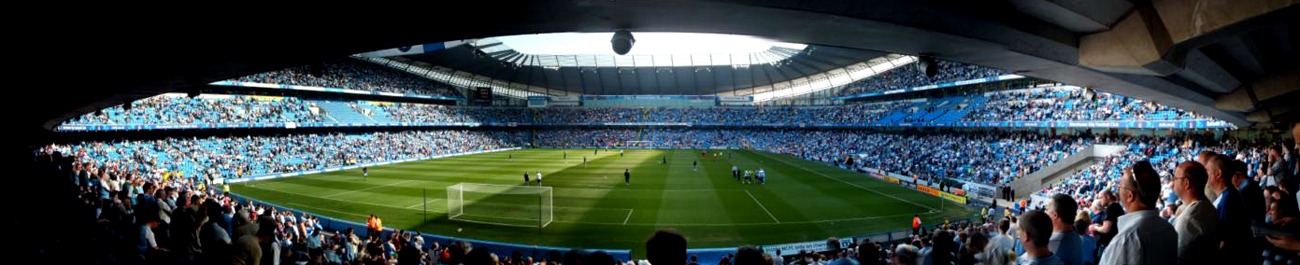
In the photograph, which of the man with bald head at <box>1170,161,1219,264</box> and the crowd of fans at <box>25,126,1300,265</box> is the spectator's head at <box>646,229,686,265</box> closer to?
the crowd of fans at <box>25,126,1300,265</box>

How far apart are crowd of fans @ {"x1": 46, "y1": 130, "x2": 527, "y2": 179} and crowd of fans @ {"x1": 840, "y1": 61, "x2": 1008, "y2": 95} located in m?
50.5

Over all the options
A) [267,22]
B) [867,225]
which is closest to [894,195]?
[867,225]

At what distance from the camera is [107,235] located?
299 inches

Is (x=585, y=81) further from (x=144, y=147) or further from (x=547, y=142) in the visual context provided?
(x=144, y=147)

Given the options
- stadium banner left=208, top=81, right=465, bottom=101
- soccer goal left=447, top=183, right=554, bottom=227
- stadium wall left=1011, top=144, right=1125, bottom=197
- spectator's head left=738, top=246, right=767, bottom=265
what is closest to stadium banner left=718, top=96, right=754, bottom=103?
stadium banner left=208, top=81, right=465, bottom=101

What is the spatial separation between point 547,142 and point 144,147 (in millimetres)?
45740

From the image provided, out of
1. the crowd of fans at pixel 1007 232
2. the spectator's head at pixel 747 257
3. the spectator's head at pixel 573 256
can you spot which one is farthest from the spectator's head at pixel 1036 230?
the spectator's head at pixel 573 256

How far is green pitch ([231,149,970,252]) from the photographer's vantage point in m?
18.7

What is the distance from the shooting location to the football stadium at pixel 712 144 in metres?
4.33

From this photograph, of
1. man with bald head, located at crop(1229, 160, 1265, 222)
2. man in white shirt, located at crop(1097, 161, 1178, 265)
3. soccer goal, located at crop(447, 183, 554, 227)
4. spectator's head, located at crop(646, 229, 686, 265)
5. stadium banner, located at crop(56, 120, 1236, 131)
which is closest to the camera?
Answer: spectator's head, located at crop(646, 229, 686, 265)

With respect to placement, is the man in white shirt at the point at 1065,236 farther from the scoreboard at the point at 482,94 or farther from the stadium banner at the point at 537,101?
the stadium banner at the point at 537,101

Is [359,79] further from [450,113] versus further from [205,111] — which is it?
[205,111]

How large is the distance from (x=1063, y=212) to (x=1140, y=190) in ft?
1.74

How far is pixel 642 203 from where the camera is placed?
974 inches
